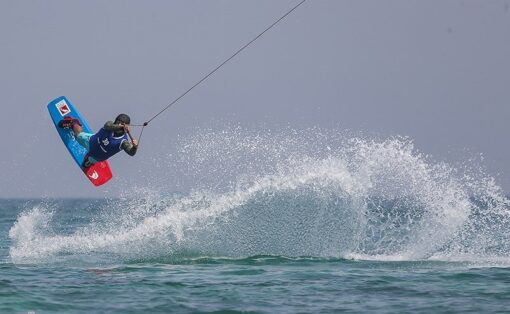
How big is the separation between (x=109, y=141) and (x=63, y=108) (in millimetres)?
3877

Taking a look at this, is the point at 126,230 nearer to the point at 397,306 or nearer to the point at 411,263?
the point at 411,263

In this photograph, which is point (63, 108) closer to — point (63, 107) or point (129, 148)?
point (63, 107)

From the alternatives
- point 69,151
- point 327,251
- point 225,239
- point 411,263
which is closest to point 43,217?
point 69,151

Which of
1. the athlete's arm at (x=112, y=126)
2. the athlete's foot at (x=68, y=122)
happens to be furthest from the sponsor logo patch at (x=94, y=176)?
the athlete's arm at (x=112, y=126)

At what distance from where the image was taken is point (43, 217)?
19281 millimetres

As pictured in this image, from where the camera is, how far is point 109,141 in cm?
1717

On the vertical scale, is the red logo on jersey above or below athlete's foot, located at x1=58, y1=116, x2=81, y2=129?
above

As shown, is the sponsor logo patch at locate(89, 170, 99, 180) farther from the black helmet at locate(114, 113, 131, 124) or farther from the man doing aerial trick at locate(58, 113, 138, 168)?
the black helmet at locate(114, 113, 131, 124)

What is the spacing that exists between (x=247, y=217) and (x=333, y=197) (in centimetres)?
176

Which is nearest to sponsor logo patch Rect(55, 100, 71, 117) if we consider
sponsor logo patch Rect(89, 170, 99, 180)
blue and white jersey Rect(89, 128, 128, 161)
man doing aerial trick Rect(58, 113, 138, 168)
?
sponsor logo patch Rect(89, 170, 99, 180)

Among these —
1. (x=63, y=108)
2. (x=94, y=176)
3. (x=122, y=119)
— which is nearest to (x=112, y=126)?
(x=122, y=119)

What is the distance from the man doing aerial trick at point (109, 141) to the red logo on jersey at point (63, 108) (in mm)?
2120

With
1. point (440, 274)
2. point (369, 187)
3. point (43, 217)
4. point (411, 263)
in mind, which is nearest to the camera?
point (440, 274)

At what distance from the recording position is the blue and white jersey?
17.1 m
